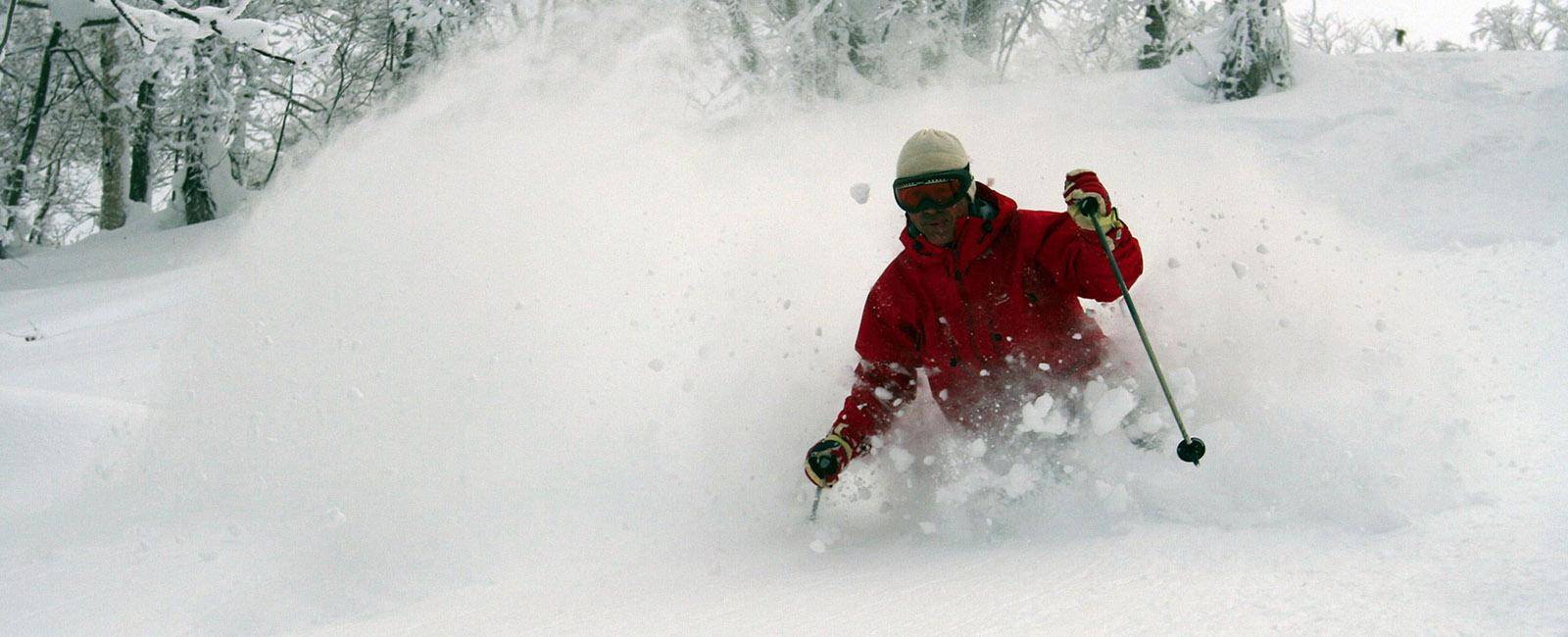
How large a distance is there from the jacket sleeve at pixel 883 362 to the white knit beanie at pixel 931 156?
426mm

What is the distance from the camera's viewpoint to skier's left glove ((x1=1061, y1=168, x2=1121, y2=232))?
294cm

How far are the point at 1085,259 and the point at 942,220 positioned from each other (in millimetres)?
428

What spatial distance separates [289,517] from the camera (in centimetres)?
408

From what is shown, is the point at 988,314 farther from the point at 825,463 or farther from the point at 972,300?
the point at 825,463

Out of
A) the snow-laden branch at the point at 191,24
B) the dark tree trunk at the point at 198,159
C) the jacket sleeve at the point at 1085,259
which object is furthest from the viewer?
the dark tree trunk at the point at 198,159

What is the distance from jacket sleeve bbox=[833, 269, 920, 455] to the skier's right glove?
141 millimetres

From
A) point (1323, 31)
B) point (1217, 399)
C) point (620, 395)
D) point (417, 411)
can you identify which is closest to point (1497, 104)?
point (1217, 399)

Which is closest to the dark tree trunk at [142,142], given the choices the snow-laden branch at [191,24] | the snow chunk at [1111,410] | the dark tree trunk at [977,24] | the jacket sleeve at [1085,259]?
the snow-laden branch at [191,24]

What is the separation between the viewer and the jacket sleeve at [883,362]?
11.2ft

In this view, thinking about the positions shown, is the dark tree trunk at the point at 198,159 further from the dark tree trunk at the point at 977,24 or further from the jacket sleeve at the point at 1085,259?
the jacket sleeve at the point at 1085,259

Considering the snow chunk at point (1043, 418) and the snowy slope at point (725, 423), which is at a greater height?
the snow chunk at point (1043, 418)

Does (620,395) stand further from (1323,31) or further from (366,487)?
(1323,31)

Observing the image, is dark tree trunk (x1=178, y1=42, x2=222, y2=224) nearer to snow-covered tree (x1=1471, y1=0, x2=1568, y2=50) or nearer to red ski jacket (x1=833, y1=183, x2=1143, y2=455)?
red ski jacket (x1=833, y1=183, x2=1143, y2=455)

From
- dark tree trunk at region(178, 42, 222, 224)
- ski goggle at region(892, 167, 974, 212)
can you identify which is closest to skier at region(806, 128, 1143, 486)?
ski goggle at region(892, 167, 974, 212)
